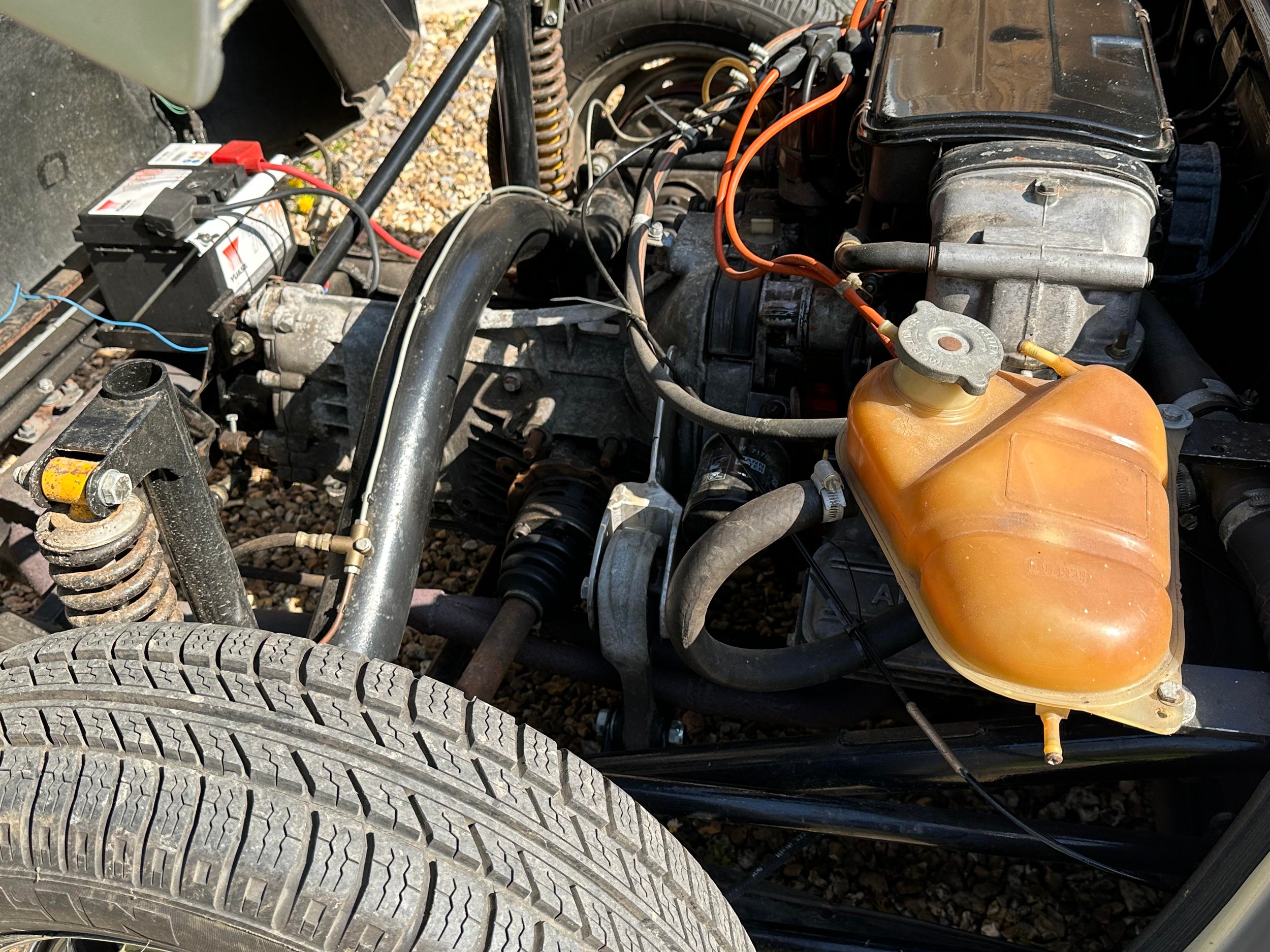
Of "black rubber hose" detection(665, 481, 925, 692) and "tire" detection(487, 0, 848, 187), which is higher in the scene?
"tire" detection(487, 0, 848, 187)

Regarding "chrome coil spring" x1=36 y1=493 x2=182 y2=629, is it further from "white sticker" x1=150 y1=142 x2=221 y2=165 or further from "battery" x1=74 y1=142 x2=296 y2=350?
"white sticker" x1=150 y1=142 x2=221 y2=165

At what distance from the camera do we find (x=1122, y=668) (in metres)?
1.08

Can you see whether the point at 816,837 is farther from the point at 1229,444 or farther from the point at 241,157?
the point at 241,157

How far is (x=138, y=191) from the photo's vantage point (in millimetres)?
2287

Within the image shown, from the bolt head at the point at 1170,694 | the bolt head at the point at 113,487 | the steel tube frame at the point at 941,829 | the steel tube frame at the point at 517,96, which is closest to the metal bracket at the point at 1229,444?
the bolt head at the point at 1170,694

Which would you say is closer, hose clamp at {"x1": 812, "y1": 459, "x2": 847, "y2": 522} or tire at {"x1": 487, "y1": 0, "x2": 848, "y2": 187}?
hose clamp at {"x1": 812, "y1": 459, "x2": 847, "y2": 522}

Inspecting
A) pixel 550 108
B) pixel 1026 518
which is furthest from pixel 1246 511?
pixel 550 108

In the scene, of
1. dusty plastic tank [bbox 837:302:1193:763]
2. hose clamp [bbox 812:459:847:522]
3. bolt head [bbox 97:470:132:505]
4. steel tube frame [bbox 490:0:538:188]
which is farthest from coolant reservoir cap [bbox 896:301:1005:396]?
steel tube frame [bbox 490:0:538:188]

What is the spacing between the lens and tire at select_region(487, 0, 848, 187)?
108 inches

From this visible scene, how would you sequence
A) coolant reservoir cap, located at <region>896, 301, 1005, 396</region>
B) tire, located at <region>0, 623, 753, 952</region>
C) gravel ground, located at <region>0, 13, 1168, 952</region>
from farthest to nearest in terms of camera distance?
gravel ground, located at <region>0, 13, 1168, 952</region>
coolant reservoir cap, located at <region>896, 301, 1005, 396</region>
tire, located at <region>0, 623, 753, 952</region>

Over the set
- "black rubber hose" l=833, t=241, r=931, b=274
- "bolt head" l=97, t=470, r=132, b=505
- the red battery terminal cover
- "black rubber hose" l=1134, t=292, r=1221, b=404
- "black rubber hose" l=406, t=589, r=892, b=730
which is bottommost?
"black rubber hose" l=406, t=589, r=892, b=730

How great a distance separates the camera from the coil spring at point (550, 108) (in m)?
2.47

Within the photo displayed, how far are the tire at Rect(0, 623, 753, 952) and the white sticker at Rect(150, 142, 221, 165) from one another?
159 centimetres

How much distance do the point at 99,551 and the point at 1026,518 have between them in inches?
44.7
